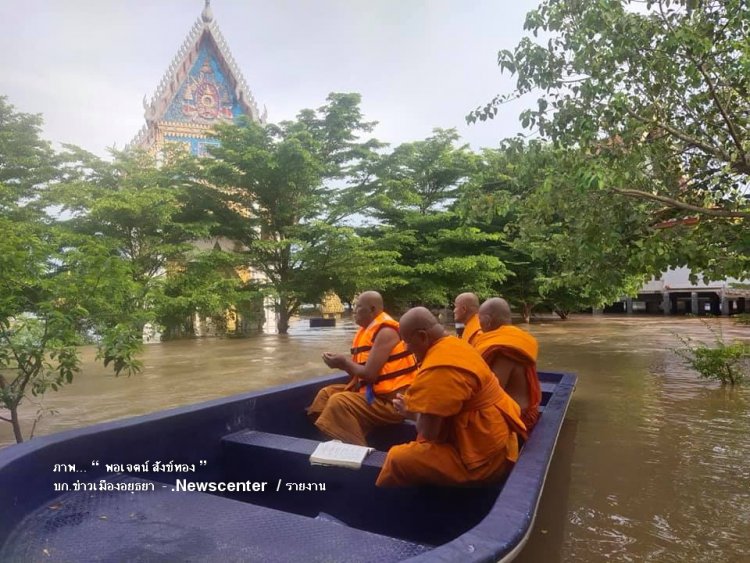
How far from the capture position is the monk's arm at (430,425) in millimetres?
2381

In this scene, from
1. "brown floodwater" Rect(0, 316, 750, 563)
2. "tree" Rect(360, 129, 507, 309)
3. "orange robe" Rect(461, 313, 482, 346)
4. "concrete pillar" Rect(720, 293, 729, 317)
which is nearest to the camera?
"brown floodwater" Rect(0, 316, 750, 563)

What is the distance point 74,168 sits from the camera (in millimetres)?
15516

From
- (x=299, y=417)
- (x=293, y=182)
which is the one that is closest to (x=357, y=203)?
(x=293, y=182)

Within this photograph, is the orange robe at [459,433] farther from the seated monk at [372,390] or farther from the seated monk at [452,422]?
the seated monk at [372,390]

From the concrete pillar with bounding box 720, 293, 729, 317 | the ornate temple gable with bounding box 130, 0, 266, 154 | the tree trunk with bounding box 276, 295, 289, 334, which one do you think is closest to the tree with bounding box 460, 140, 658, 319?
the tree trunk with bounding box 276, 295, 289, 334

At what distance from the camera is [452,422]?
2520 millimetres

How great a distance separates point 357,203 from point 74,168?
8608 millimetres

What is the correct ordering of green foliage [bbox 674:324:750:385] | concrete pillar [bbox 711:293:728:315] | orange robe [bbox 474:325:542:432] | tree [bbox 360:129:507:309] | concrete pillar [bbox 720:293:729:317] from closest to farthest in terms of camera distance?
orange robe [bbox 474:325:542:432], green foliage [bbox 674:324:750:385], tree [bbox 360:129:507:309], concrete pillar [bbox 720:293:729:317], concrete pillar [bbox 711:293:728:315]

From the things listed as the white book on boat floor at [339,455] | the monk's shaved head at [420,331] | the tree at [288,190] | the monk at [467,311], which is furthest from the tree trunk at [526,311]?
the monk's shaved head at [420,331]

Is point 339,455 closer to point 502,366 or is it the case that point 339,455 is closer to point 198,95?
point 502,366

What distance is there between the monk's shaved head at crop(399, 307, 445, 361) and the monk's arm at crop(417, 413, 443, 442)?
1.22ft

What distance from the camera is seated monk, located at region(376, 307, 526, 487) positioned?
2.32 m

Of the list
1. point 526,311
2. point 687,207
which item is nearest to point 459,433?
point 687,207

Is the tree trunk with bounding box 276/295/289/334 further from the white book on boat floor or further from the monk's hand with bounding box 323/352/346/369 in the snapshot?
the white book on boat floor
